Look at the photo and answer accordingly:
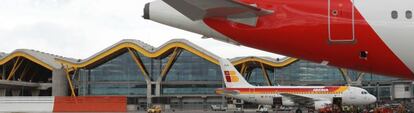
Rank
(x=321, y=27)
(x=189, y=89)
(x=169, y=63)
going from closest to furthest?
(x=321, y=27) → (x=169, y=63) → (x=189, y=89)

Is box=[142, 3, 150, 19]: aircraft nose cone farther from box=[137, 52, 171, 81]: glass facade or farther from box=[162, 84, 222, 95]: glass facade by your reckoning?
box=[162, 84, 222, 95]: glass facade

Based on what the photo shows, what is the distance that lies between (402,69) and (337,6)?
5.56 ft

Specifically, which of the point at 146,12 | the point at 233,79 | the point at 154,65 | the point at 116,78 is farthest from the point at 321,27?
the point at 116,78

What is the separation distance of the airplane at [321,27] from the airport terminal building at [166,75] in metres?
65.5

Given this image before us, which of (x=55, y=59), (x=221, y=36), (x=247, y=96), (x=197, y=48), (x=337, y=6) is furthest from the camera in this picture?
(x=55, y=59)

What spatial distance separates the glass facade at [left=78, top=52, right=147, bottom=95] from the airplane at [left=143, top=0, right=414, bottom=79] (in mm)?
69252

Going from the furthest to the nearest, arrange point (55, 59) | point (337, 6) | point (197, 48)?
point (55, 59)
point (197, 48)
point (337, 6)

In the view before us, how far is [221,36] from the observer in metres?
9.45

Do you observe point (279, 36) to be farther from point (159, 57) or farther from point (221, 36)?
point (159, 57)

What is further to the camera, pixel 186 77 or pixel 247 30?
→ pixel 186 77

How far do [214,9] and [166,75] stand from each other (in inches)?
2745

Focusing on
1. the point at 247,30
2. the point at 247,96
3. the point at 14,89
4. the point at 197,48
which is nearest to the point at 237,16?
the point at 247,30

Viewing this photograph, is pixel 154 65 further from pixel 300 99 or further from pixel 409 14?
pixel 409 14

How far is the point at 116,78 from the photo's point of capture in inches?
3100
